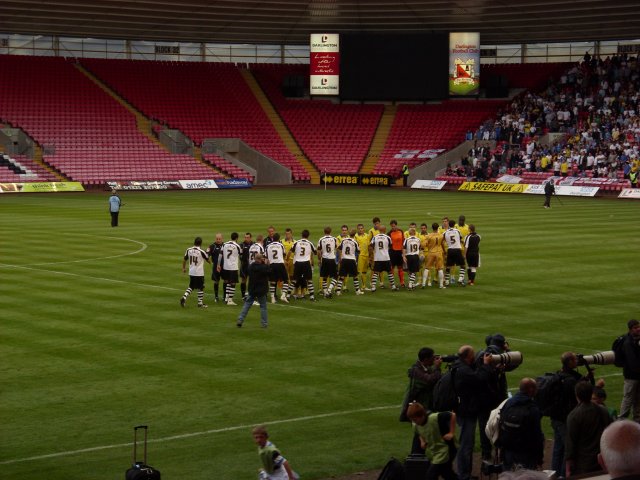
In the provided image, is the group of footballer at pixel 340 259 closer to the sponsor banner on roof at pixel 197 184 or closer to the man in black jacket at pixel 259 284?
the man in black jacket at pixel 259 284

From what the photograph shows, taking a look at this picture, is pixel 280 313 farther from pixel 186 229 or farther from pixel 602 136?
pixel 602 136

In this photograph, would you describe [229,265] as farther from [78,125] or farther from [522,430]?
[78,125]

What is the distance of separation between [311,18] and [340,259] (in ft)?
162

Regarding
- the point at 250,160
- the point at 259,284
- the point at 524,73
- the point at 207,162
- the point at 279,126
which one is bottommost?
the point at 259,284

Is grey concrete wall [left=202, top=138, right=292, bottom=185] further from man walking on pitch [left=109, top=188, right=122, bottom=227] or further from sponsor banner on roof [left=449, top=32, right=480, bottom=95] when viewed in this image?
man walking on pitch [left=109, top=188, right=122, bottom=227]

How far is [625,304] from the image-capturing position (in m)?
25.6

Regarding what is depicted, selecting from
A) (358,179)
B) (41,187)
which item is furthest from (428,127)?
(41,187)

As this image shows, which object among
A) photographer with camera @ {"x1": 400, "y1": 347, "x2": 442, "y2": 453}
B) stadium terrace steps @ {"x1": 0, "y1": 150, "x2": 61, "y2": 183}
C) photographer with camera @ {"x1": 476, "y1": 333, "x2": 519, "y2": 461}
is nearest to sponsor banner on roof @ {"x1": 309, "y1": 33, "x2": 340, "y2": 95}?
stadium terrace steps @ {"x1": 0, "y1": 150, "x2": 61, "y2": 183}

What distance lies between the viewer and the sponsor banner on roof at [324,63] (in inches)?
3068

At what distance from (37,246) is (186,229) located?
740cm

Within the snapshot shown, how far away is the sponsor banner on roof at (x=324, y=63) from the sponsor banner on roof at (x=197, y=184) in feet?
36.8

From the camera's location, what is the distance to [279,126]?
286ft

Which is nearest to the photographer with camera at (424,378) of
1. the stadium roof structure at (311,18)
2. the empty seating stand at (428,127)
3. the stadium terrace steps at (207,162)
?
the stadium roof structure at (311,18)

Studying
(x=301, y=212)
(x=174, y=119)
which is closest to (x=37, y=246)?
(x=301, y=212)
